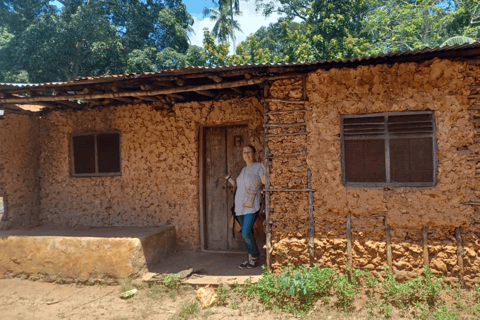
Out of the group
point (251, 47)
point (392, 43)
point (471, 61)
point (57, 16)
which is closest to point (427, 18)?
point (392, 43)

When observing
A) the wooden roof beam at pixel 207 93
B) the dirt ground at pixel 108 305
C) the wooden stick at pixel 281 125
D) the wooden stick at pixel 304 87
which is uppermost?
the wooden roof beam at pixel 207 93

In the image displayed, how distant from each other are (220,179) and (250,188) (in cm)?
127

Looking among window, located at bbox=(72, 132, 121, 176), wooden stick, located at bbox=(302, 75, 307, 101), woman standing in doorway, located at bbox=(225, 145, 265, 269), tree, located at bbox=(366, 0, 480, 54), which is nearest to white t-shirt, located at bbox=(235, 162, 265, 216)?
woman standing in doorway, located at bbox=(225, 145, 265, 269)

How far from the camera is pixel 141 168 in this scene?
6516 millimetres

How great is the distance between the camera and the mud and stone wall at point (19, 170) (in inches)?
263

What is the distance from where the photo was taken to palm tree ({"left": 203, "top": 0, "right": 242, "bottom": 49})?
17812 millimetres

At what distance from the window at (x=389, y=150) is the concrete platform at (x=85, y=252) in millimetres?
3086

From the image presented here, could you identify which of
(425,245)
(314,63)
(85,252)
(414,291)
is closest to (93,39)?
(85,252)

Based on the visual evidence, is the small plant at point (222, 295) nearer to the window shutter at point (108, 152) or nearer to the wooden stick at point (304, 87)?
the wooden stick at point (304, 87)

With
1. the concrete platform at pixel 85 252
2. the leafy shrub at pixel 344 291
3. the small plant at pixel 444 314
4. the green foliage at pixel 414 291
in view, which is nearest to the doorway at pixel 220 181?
the concrete platform at pixel 85 252

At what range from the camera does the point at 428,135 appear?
454cm

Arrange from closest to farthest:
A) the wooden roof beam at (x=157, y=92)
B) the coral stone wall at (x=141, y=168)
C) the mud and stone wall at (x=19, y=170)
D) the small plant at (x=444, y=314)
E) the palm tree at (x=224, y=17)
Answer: the small plant at (x=444, y=314) < the wooden roof beam at (x=157, y=92) < the coral stone wall at (x=141, y=168) < the mud and stone wall at (x=19, y=170) < the palm tree at (x=224, y=17)

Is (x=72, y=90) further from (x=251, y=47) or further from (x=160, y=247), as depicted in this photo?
(x=251, y=47)

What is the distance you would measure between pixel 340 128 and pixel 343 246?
1523mm
